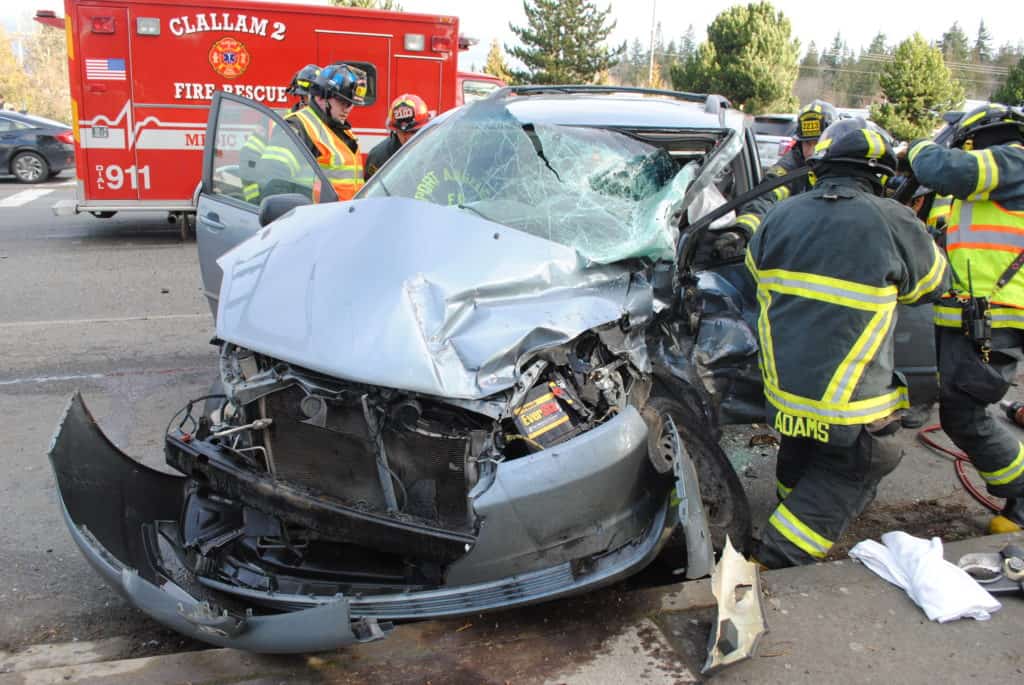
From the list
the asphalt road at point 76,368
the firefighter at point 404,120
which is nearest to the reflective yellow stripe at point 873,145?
the asphalt road at point 76,368

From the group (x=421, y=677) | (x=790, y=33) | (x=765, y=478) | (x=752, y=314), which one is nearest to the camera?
(x=421, y=677)

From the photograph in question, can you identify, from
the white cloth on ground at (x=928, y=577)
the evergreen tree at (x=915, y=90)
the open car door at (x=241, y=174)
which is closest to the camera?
the white cloth on ground at (x=928, y=577)

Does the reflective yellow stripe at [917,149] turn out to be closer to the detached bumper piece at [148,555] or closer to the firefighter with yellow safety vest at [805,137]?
the firefighter with yellow safety vest at [805,137]

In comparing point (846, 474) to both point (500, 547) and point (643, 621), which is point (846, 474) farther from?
point (500, 547)

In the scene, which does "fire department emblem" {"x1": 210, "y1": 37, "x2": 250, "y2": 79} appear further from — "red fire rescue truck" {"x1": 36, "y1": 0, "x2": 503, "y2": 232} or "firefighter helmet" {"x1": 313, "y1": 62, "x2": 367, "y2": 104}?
"firefighter helmet" {"x1": 313, "y1": 62, "x2": 367, "y2": 104}

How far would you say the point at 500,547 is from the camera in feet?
7.97

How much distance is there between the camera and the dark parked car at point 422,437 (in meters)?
2.45

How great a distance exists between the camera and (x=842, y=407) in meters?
3.03

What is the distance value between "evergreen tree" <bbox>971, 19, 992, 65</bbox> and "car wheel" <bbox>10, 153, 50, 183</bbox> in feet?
246

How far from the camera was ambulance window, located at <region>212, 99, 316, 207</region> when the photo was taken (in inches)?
170

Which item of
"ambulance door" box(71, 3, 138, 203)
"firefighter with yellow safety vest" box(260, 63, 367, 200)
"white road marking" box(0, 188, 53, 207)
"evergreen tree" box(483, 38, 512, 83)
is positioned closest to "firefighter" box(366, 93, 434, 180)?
"firefighter with yellow safety vest" box(260, 63, 367, 200)

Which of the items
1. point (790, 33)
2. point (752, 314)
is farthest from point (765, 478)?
point (790, 33)

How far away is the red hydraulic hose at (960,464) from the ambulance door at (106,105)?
8887 mm

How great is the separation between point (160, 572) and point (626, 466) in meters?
1.57
